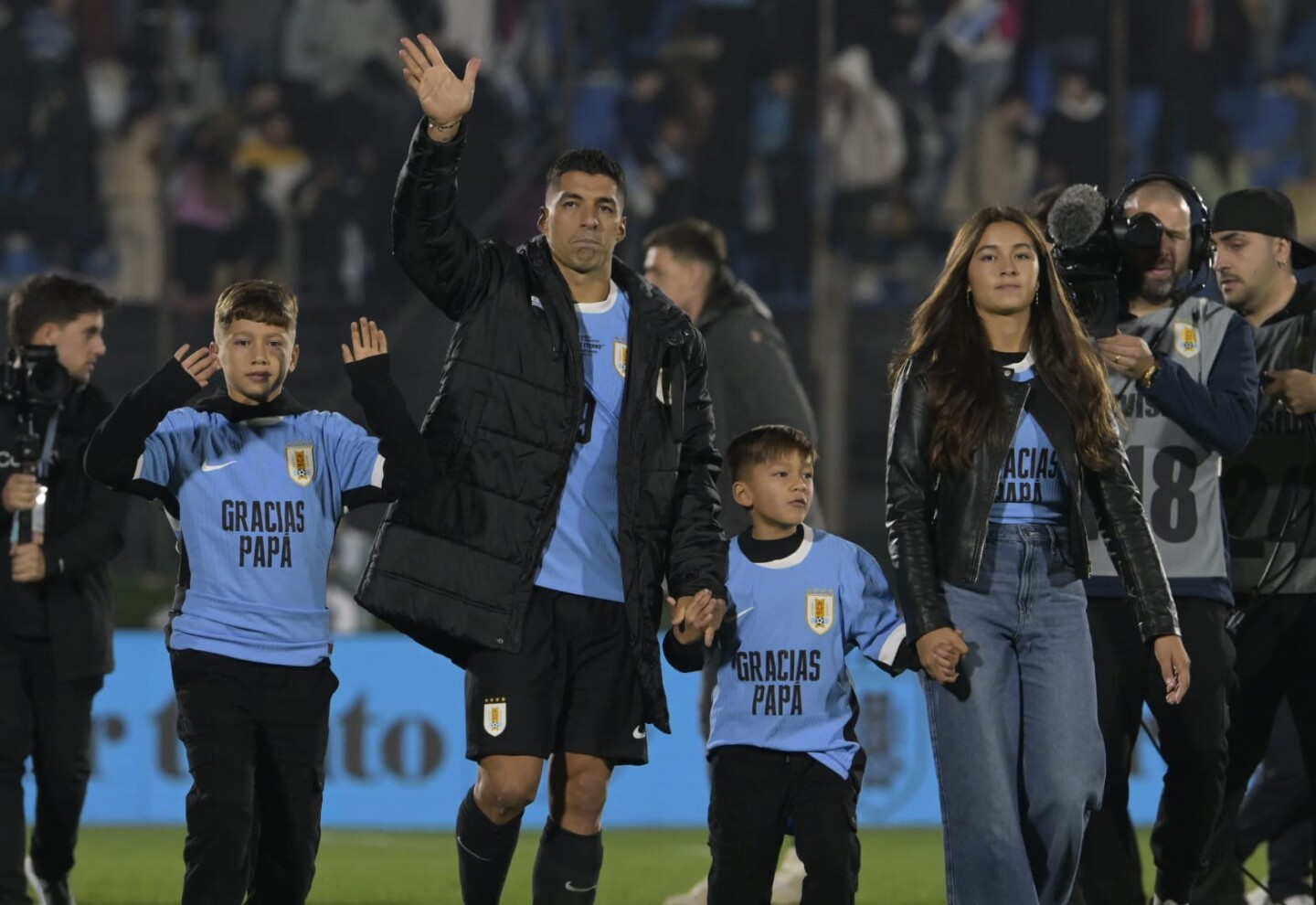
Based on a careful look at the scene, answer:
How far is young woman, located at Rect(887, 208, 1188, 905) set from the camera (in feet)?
14.2

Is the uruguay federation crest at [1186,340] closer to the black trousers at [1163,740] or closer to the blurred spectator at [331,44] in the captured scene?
the black trousers at [1163,740]

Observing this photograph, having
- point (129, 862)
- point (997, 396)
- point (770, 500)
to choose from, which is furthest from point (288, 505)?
point (129, 862)

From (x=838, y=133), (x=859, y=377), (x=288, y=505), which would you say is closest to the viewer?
(x=288, y=505)

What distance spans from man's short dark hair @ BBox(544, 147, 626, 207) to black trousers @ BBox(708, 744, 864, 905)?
4.65 ft

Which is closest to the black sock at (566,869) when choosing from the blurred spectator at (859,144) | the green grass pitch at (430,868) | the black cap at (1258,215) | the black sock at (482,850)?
the black sock at (482,850)

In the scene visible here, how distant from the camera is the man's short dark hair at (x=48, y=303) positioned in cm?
582

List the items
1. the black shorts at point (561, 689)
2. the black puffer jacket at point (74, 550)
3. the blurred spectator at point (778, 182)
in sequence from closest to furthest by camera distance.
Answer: the black shorts at point (561, 689) → the black puffer jacket at point (74, 550) → the blurred spectator at point (778, 182)

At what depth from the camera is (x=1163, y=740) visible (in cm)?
500

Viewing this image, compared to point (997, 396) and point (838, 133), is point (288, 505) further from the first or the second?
point (838, 133)

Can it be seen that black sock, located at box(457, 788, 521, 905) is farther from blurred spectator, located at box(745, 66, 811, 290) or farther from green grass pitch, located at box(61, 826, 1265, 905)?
blurred spectator, located at box(745, 66, 811, 290)

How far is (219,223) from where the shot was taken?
1159 cm

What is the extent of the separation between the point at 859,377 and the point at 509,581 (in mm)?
6780

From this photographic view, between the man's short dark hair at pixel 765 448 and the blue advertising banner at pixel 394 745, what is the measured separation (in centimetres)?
404

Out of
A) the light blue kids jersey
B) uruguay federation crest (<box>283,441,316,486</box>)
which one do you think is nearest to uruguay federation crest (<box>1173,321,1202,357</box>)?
the light blue kids jersey
